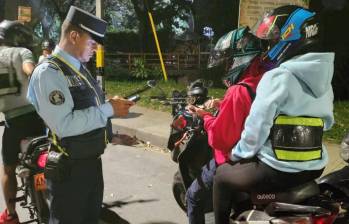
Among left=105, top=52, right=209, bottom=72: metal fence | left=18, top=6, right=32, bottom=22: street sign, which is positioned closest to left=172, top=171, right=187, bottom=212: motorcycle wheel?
left=18, top=6, right=32, bottom=22: street sign

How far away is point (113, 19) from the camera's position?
32.1 m

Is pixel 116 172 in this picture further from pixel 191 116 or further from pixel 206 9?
pixel 206 9

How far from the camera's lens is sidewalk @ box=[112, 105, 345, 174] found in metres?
6.91

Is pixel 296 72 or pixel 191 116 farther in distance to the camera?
pixel 191 116

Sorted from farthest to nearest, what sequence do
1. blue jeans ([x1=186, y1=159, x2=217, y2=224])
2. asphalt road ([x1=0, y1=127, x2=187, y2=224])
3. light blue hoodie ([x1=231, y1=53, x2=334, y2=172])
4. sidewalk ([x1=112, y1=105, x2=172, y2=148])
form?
sidewalk ([x1=112, y1=105, x2=172, y2=148]), asphalt road ([x1=0, y1=127, x2=187, y2=224]), blue jeans ([x1=186, y1=159, x2=217, y2=224]), light blue hoodie ([x1=231, y1=53, x2=334, y2=172])

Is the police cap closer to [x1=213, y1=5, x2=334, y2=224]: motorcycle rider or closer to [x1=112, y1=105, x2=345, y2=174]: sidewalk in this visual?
[x1=213, y1=5, x2=334, y2=224]: motorcycle rider

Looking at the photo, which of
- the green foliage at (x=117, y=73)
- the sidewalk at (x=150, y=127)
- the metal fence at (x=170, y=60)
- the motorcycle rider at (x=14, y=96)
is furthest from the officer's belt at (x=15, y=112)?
the metal fence at (x=170, y=60)

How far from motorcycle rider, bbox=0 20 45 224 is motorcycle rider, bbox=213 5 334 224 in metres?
1.88

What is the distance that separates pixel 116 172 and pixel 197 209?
A: 2763mm

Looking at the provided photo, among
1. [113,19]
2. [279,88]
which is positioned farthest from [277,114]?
[113,19]

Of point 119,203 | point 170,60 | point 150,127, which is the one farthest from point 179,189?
point 170,60

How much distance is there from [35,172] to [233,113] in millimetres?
1669

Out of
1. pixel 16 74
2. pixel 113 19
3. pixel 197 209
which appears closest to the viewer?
pixel 197 209

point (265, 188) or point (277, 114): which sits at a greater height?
point (277, 114)
